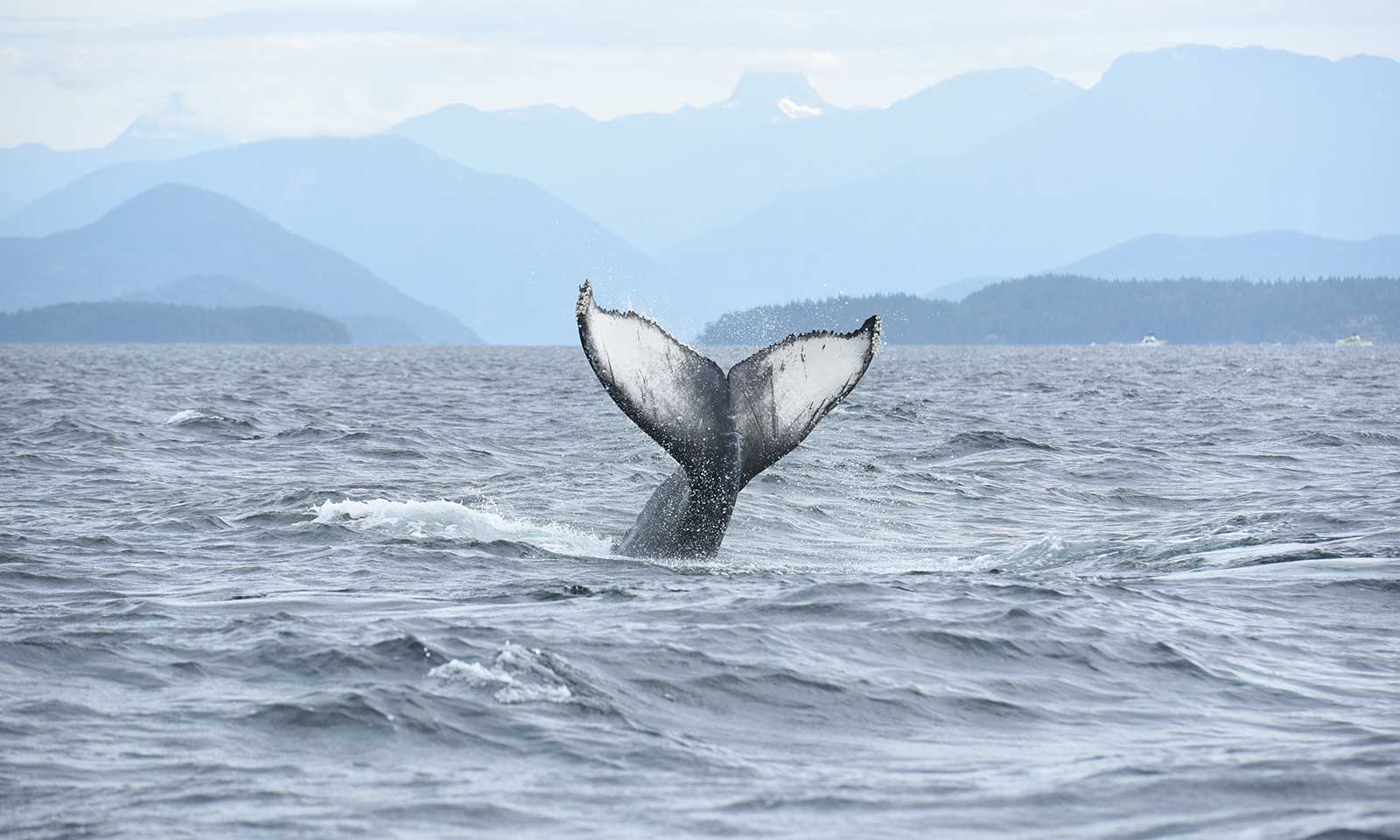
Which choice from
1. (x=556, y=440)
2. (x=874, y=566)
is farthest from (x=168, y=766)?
(x=556, y=440)

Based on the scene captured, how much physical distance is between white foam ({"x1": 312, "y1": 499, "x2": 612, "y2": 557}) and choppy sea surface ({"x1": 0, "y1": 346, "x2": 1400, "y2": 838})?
65 mm

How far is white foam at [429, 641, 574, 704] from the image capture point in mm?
6426

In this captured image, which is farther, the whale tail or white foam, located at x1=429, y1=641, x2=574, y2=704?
the whale tail

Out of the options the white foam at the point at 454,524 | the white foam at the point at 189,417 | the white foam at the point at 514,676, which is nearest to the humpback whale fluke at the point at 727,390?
the white foam at the point at 514,676

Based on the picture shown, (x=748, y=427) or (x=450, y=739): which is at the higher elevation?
(x=748, y=427)

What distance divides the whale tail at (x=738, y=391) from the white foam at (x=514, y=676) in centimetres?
153

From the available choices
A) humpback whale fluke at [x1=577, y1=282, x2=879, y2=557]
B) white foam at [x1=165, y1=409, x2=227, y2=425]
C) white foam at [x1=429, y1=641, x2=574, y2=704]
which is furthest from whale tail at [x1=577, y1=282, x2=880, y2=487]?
white foam at [x1=165, y1=409, x2=227, y2=425]

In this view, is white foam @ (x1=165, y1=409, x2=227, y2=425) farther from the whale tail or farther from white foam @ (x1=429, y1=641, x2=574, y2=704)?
white foam @ (x1=429, y1=641, x2=574, y2=704)

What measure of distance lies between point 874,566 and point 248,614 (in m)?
4.19

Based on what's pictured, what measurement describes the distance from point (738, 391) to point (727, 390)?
2.4 inches

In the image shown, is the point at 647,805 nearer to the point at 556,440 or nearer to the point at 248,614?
the point at 248,614

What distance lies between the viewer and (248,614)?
8.24 m

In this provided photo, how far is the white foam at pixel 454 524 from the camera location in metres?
11.3

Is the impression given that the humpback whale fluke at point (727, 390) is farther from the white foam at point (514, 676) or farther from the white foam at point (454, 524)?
the white foam at point (454, 524)
